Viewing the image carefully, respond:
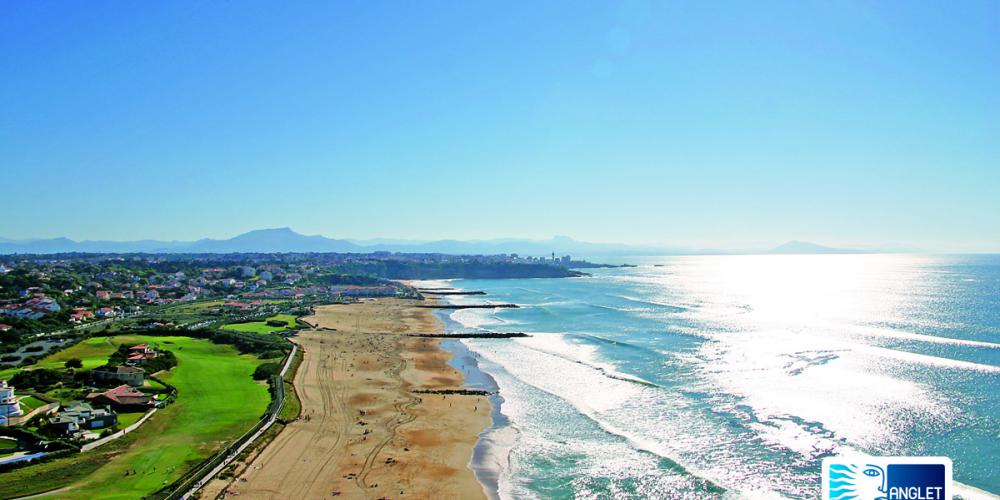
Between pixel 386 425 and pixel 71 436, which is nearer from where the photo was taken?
pixel 71 436

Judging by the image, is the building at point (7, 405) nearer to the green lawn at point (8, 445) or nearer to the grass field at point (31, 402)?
the grass field at point (31, 402)

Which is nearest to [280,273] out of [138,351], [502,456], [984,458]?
[138,351]

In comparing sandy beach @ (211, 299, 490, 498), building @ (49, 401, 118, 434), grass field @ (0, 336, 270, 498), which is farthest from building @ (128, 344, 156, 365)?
building @ (49, 401, 118, 434)

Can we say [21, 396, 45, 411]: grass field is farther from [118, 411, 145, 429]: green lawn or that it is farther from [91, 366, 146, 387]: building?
[118, 411, 145, 429]: green lawn

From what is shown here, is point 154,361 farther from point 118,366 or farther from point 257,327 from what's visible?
point 257,327

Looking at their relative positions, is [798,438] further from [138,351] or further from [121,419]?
[138,351]

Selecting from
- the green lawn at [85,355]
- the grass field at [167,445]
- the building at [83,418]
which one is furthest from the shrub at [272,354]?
the building at [83,418]

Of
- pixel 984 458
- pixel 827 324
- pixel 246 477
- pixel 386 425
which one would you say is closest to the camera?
pixel 246 477
